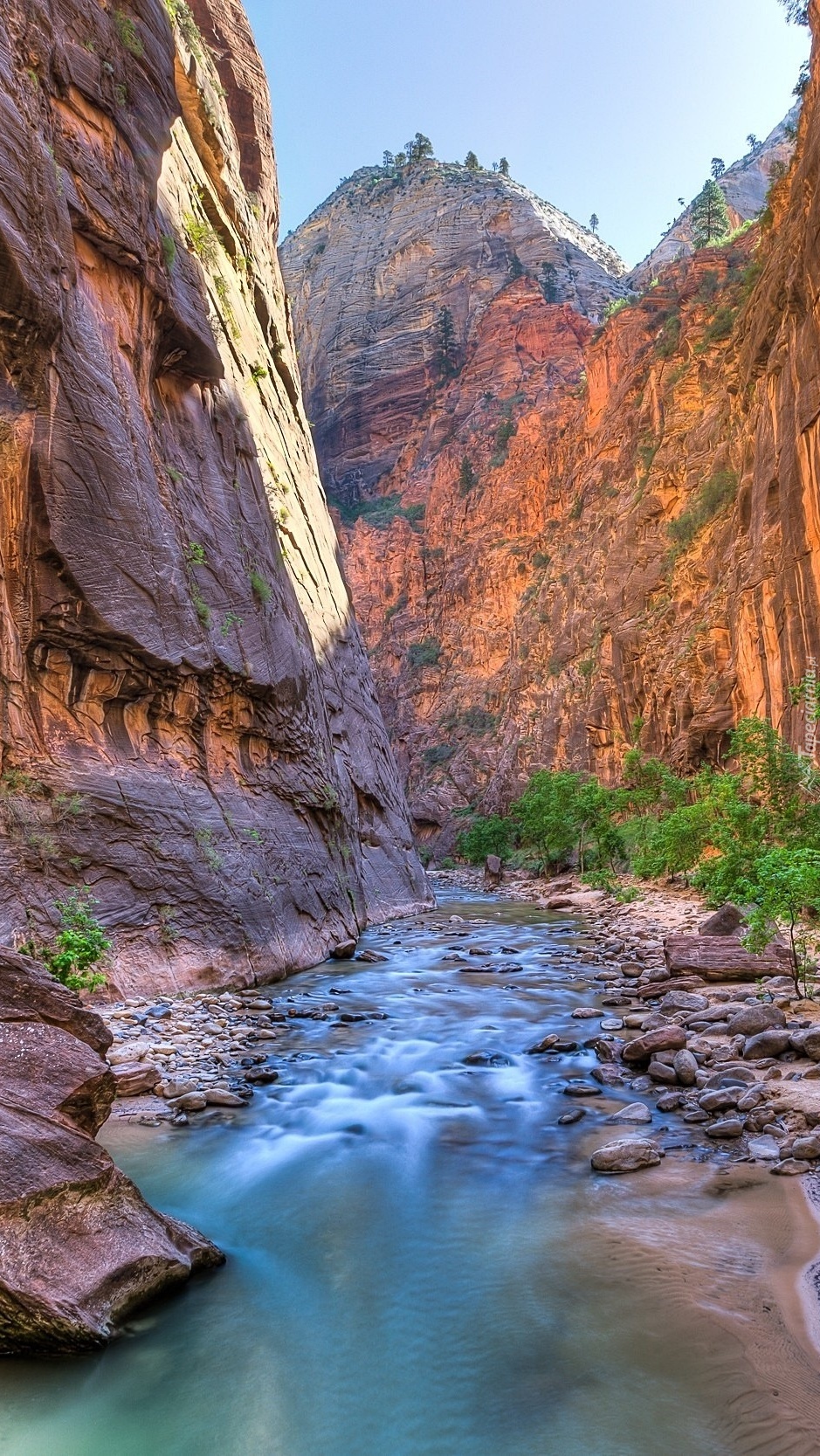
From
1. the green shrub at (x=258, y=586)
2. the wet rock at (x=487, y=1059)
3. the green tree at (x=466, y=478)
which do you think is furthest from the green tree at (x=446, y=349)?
the wet rock at (x=487, y=1059)

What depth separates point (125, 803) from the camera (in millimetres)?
10828

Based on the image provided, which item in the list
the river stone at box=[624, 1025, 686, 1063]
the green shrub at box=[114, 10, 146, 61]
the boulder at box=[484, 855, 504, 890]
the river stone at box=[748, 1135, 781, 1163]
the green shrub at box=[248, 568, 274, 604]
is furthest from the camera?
the boulder at box=[484, 855, 504, 890]

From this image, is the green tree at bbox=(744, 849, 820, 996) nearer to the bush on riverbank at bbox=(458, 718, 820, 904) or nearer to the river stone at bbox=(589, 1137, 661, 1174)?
A: the bush on riverbank at bbox=(458, 718, 820, 904)

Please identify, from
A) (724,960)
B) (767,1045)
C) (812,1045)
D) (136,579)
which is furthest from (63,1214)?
(136,579)

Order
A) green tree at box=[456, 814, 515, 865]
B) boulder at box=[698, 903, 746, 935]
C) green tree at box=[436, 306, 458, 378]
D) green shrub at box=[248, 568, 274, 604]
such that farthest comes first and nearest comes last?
green tree at box=[436, 306, 458, 378], green tree at box=[456, 814, 515, 865], green shrub at box=[248, 568, 274, 604], boulder at box=[698, 903, 746, 935]

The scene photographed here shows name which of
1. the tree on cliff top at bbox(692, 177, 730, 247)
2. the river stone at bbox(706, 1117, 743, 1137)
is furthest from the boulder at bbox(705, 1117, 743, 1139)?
the tree on cliff top at bbox(692, 177, 730, 247)

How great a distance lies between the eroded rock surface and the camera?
11.3ft

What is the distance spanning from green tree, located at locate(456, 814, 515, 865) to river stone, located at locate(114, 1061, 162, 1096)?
34.0 m

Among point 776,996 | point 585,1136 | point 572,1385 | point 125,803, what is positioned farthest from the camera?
point 125,803

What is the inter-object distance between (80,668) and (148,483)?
140 inches

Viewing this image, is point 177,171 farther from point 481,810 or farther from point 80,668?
point 481,810

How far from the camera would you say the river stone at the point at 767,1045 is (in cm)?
694

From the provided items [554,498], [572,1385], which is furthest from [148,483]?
[554,498]

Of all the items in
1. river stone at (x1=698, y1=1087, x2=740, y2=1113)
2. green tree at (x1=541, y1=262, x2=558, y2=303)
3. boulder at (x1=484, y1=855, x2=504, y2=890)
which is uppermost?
green tree at (x1=541, y1=262, x2=558, y2=303)
